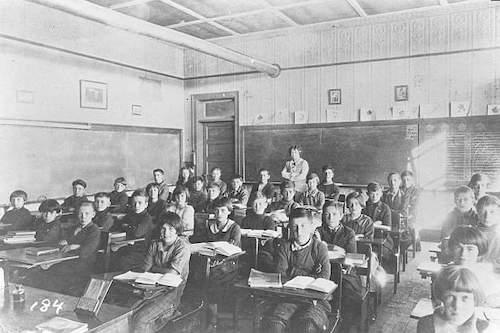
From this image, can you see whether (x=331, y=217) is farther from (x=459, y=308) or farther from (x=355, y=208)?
(x=459, y=308)

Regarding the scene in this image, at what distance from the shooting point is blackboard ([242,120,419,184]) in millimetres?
5871

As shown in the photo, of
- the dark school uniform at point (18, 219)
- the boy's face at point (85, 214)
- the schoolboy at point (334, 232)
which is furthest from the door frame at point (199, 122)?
the schoolboy at point (334, 232)

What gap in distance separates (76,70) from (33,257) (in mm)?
3465

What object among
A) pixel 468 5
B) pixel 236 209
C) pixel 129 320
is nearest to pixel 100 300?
pixel 129 320

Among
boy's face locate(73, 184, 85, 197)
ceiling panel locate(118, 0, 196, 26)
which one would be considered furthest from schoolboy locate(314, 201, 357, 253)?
ceiling panel locate(118, 0, 196, 26)

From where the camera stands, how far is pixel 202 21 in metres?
6.03

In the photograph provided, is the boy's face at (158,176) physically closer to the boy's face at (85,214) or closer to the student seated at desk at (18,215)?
the student seated at desk at (18,215)

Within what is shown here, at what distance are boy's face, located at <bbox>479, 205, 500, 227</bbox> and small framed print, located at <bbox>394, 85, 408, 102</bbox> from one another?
126 inches

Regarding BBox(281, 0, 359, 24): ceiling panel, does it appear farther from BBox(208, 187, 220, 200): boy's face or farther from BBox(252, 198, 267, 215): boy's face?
BBox(252, 198, 267, 215): boy's face

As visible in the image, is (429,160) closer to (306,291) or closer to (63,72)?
(306,291)

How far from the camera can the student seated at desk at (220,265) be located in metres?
2.96

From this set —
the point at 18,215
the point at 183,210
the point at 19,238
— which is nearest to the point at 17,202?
the point at 18,215

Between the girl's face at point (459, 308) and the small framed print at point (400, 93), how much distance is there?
4.62 m

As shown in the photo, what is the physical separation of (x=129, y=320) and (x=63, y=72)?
4483 millimetres
